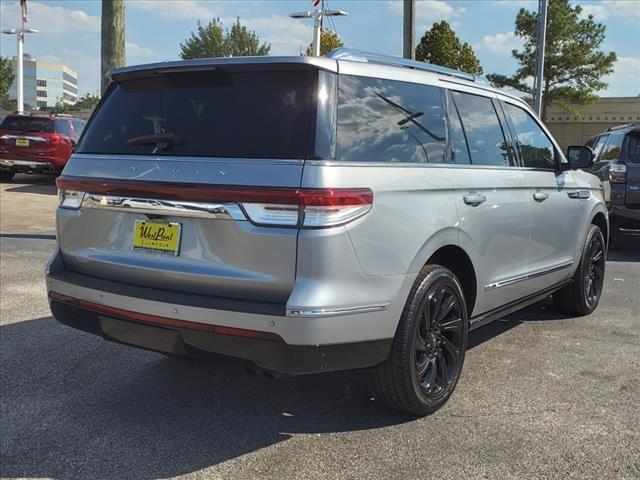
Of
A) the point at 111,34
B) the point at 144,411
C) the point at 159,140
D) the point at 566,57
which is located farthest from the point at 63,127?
the point at 566,57

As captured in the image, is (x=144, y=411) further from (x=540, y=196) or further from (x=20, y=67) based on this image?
(x=20, y=67)

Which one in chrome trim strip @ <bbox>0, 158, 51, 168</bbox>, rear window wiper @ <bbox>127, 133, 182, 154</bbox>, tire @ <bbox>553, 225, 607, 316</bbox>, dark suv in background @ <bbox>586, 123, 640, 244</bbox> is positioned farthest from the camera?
chrome trim strip @ <bbox>0, 158, 51, 168</bbox>

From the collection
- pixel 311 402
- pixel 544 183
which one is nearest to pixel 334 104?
pixel 311 402

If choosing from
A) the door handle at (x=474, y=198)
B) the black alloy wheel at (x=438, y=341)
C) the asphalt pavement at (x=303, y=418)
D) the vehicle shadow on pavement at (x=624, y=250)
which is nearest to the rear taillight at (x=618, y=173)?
the vehicle shadow on pavement at (x=624, y=250)

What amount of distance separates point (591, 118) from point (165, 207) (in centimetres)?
3854

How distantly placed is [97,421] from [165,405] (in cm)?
37

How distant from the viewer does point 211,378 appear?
3.92m

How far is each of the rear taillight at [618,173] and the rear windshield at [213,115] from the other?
23.6 feet

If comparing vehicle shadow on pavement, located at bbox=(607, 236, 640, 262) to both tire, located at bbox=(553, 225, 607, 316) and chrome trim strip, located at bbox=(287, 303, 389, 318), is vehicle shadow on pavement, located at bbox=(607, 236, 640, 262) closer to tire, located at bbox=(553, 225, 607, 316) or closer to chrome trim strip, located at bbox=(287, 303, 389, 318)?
tire, located at bbox=(553, 225, 607, 316)

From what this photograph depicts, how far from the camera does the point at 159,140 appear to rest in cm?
304

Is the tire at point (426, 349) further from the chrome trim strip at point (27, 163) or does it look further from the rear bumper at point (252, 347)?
the chrome trim strip at point (27, 163)

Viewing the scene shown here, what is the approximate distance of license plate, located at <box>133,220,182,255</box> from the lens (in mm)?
2883

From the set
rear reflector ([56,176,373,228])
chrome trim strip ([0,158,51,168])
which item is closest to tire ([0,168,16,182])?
chrome trim strip ([0,158,51,168])

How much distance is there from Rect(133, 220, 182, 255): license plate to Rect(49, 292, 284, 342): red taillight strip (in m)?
0.31
